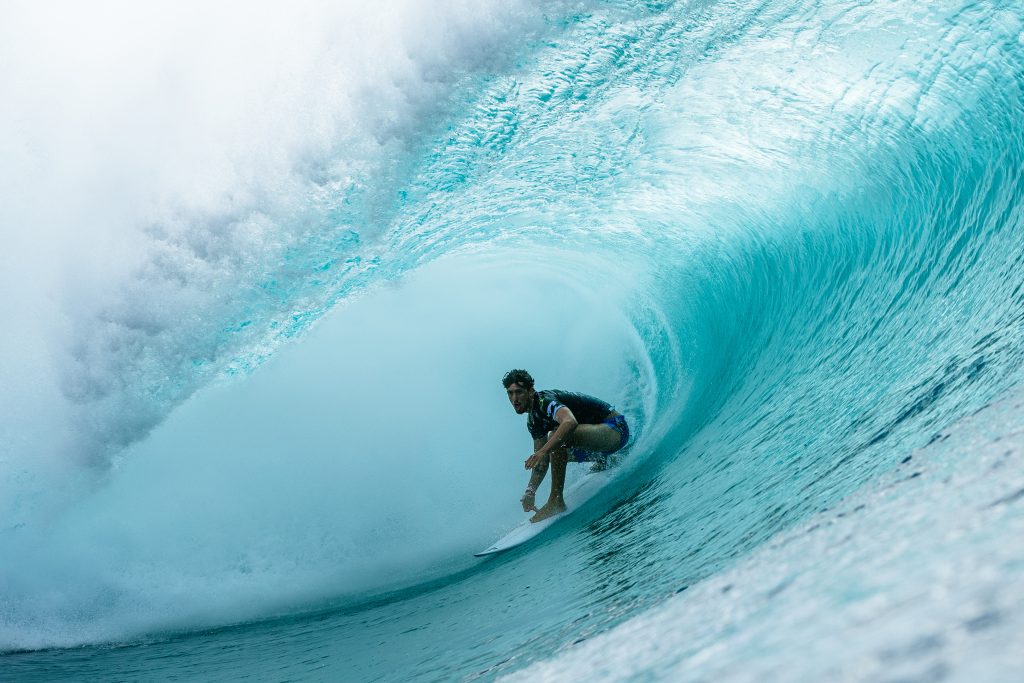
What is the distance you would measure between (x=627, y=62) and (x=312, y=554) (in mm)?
4870

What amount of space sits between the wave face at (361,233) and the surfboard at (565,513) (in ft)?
0.98

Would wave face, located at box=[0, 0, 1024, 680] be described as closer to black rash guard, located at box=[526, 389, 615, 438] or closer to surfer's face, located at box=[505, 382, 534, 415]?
black rash guard, located at box=[526, 389, 615, 438]

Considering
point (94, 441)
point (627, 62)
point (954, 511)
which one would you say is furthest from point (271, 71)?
point (954, 511)

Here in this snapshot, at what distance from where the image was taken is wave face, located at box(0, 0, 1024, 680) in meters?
5.61

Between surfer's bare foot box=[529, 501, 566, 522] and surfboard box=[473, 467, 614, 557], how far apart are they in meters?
0.02

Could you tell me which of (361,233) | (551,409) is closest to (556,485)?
(551,409)

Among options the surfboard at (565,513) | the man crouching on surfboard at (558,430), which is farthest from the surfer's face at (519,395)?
the surfboard at (565,513)

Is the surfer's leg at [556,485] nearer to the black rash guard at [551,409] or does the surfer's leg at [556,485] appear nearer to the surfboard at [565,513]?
the surfboard at [565,513]

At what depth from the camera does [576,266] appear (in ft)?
30.1

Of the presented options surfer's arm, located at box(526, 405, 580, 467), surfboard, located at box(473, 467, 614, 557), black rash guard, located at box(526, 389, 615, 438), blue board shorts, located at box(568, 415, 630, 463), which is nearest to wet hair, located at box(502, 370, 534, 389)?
black rash guard, located at box(526, 389, 615, 438)

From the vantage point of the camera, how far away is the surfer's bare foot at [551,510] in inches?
220

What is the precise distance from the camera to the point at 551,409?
5.28 m

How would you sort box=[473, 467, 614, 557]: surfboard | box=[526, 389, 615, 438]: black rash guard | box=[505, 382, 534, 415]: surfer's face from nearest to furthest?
box=[505, 382, 534, 415]: surfer's face → box=[526, 389, 615, 438]: black rash guard → box=[473, 467, 614, 557]: surfboard

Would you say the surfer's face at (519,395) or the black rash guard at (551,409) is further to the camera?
the black rash guard at (551,409)
